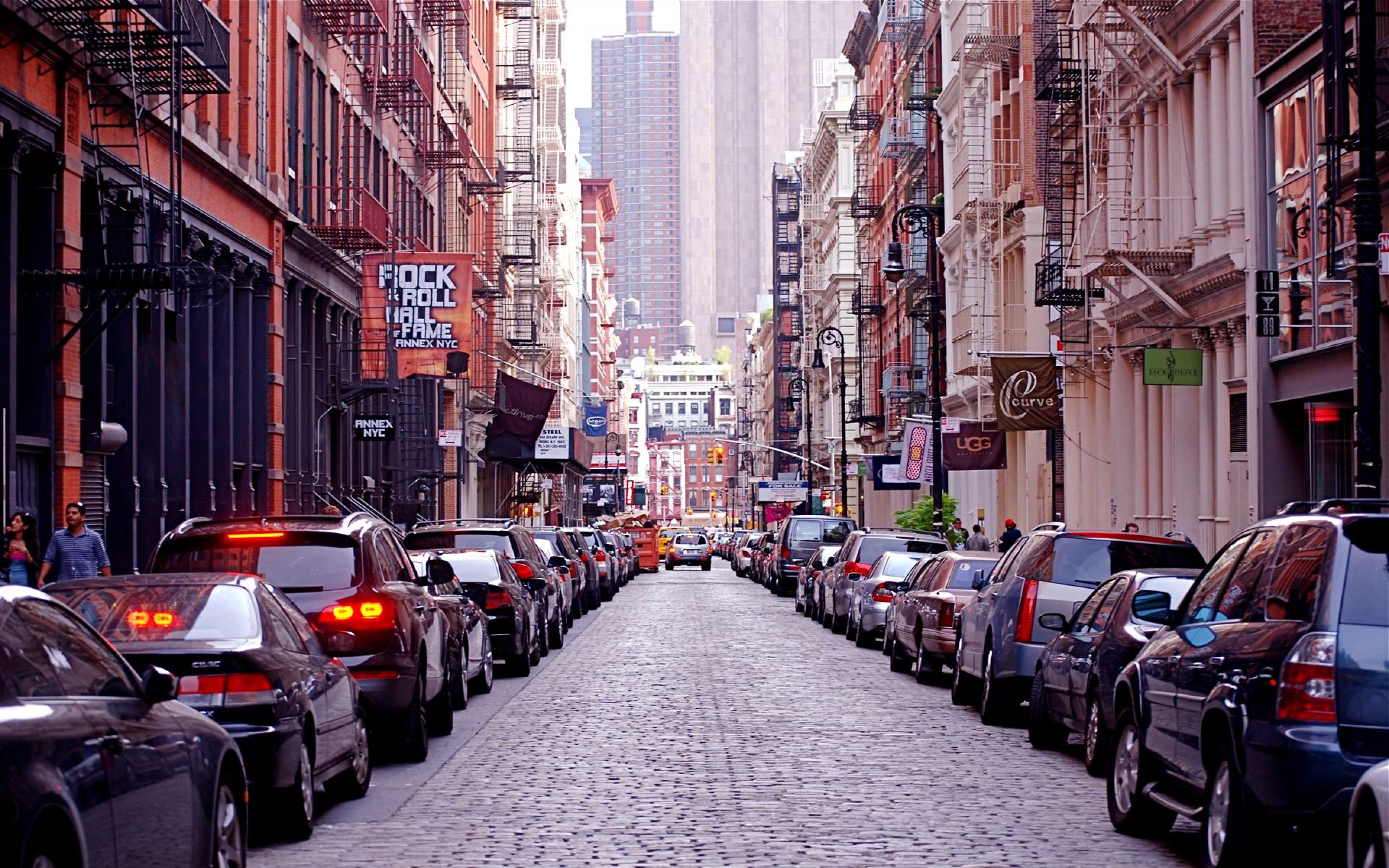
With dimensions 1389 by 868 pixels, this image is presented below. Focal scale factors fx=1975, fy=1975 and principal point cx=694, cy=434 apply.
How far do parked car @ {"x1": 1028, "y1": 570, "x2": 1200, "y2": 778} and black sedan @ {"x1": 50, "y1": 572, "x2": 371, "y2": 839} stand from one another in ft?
15.7

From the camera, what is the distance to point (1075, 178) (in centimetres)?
4122

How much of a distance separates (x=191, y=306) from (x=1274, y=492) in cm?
1625

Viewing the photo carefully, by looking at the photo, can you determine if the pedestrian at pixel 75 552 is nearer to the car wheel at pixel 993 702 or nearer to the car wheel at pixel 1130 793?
the car wheel at pixel 993 702

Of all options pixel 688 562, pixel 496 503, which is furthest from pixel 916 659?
pixel 688 562

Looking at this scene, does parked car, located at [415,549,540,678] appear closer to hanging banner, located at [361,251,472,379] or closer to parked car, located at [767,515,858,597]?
hanging banner, located at [361,251,472,379]

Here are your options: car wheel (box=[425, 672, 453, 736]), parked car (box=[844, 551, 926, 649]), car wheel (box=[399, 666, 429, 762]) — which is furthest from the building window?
car wheel (box=[399, 666, 429, 762])

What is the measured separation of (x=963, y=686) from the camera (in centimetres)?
1939

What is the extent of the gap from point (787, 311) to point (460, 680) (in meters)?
108

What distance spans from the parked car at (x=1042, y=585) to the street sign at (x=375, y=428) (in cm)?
2597

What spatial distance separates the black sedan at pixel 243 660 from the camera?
10.4 meters

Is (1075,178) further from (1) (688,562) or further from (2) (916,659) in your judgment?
(1) (688,562)

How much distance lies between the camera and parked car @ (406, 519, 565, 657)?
2436 centimetres

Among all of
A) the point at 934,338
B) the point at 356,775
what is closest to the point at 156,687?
the point at 356,775

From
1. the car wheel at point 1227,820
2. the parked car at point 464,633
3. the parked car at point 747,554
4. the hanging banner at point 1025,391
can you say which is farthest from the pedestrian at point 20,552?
the parked car at point 747,554
